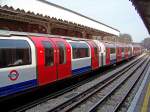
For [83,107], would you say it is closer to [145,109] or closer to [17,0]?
[145,109]

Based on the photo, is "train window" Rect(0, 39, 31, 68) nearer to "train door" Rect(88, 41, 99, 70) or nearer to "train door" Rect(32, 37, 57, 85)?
"train door" Rect(32, 37, 57, 85)

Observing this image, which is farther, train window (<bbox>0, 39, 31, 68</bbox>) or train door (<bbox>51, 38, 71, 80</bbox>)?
train door (<bbox>51, 38, 71, 80</bbox>)

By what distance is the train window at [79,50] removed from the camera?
61.4 feet

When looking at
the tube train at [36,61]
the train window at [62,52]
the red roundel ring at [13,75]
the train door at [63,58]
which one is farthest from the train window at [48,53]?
the red roundel ring at [13,75]

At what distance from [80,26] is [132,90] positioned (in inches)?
560

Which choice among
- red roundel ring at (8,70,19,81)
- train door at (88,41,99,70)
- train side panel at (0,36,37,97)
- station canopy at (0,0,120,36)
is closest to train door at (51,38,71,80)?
train side panel at (0,36,37,97)

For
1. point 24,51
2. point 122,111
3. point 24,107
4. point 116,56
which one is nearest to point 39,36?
point 24,51

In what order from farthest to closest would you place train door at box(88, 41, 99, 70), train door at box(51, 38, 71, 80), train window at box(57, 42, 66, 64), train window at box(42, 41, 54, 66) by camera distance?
train door at box(88, 41, 99, 70), train window at box(57, 42, 66, 64), train door at box(51, 38, 71, 80), train window at box(42, 41, 54, 66)

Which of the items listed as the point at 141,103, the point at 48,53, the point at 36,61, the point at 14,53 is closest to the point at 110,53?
the point at 48,53

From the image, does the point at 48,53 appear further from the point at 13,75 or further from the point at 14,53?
the point at 13,75

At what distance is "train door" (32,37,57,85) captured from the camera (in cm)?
1380

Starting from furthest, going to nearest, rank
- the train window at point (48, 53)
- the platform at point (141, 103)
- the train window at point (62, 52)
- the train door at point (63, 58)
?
the train window at point (62, 52) → the train door at point (63, 58) → the train window at point (48, 53) → the platform at point (141, 103)

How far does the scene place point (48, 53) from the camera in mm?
14820

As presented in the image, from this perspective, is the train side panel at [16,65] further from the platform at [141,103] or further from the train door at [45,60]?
the platform at [141,103]
